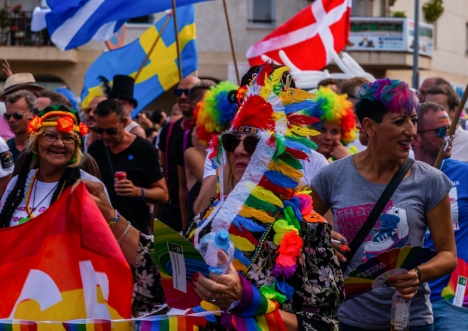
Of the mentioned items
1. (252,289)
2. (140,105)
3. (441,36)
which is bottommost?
(441,36)

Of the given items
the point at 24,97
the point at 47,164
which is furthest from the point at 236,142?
the point at 24,97

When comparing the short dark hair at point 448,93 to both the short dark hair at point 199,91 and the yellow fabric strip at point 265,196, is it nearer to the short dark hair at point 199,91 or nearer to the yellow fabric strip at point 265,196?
the short dark hair at point 199,91

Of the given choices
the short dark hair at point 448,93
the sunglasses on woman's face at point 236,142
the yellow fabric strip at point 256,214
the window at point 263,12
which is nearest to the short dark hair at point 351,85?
the short dark hair at point 448,93

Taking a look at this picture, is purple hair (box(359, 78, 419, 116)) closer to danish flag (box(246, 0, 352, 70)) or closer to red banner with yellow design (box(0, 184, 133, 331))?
red banner with yellow design (box(0, 184, 133, 331))

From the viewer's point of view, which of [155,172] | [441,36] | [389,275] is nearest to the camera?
[389,275]

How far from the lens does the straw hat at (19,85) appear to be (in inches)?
372

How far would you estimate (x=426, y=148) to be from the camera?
5.62 m

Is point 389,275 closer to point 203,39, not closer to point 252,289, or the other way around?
point 252,289

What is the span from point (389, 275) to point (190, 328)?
1.01 m

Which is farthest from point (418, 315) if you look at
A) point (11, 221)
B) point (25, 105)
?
point (25, 105)

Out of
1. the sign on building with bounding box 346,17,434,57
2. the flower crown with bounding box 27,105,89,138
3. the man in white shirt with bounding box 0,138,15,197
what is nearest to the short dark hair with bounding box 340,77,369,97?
the man in white shirt with bounding box 0,138,15,197

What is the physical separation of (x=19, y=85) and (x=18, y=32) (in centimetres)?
1919

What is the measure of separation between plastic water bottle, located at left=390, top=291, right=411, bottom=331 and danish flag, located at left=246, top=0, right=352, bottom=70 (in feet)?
26.6

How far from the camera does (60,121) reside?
18.1 ft
